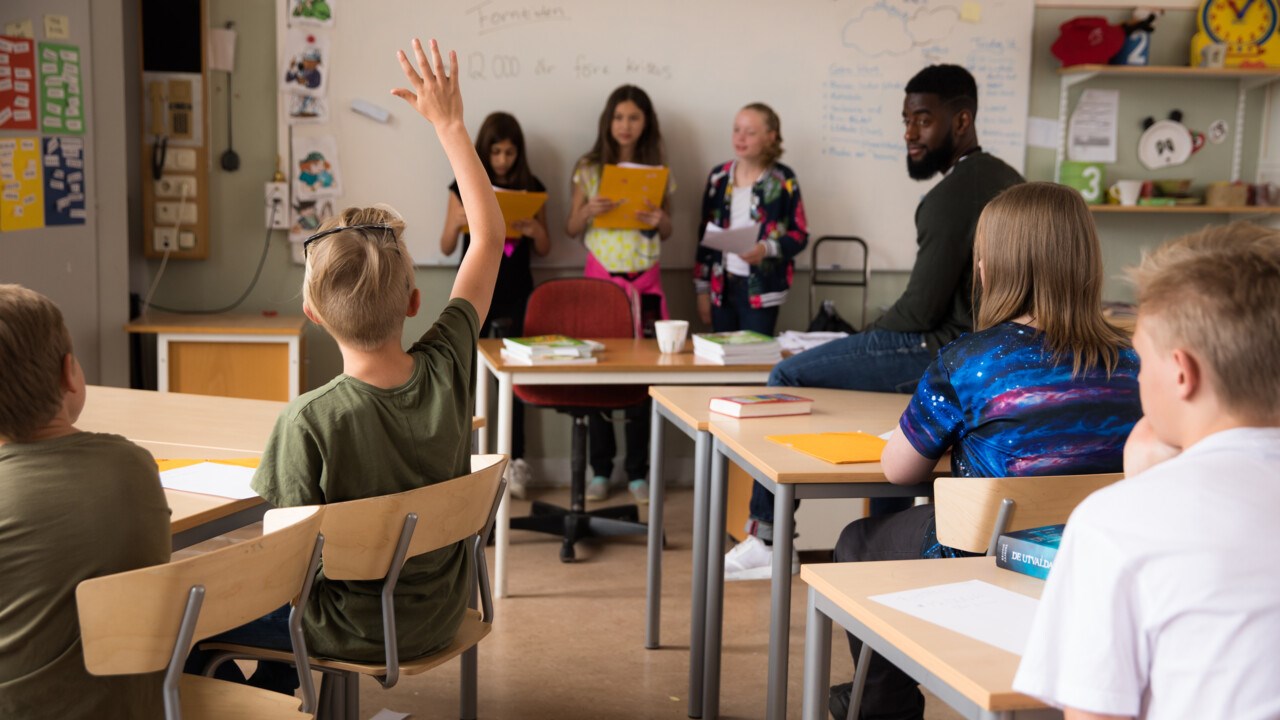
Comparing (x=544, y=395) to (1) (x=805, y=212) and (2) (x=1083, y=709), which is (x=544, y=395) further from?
(2) (x=1083, y=709)

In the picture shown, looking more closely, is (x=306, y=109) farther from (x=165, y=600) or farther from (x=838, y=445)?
(x=165, y=600)

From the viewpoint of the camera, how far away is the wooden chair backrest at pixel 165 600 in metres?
1.25

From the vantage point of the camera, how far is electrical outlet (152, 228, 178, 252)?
14.9ft

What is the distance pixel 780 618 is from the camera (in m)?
2.12

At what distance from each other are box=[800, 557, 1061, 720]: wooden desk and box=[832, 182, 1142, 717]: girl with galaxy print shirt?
351 millimetres

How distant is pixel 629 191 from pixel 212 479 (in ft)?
9.17

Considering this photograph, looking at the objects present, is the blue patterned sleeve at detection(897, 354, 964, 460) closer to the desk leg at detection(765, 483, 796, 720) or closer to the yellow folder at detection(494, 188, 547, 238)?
the desk leg at detection(765, 483, 796, 720)

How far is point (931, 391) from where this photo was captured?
77.5 inches

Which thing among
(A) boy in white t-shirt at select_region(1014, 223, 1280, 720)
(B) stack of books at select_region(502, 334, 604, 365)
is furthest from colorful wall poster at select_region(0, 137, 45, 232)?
(A) boy in white t-shirt at select_region(1014, 223, 1280, 720)

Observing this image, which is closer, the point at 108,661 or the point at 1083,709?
the point at 1083,709

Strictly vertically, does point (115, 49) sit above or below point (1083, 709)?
above

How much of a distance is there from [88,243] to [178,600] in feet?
10.3

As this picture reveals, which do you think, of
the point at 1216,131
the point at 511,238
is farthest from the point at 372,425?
the point at 1216,131

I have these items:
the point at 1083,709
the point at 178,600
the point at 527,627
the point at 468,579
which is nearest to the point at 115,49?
the point at 527,627
